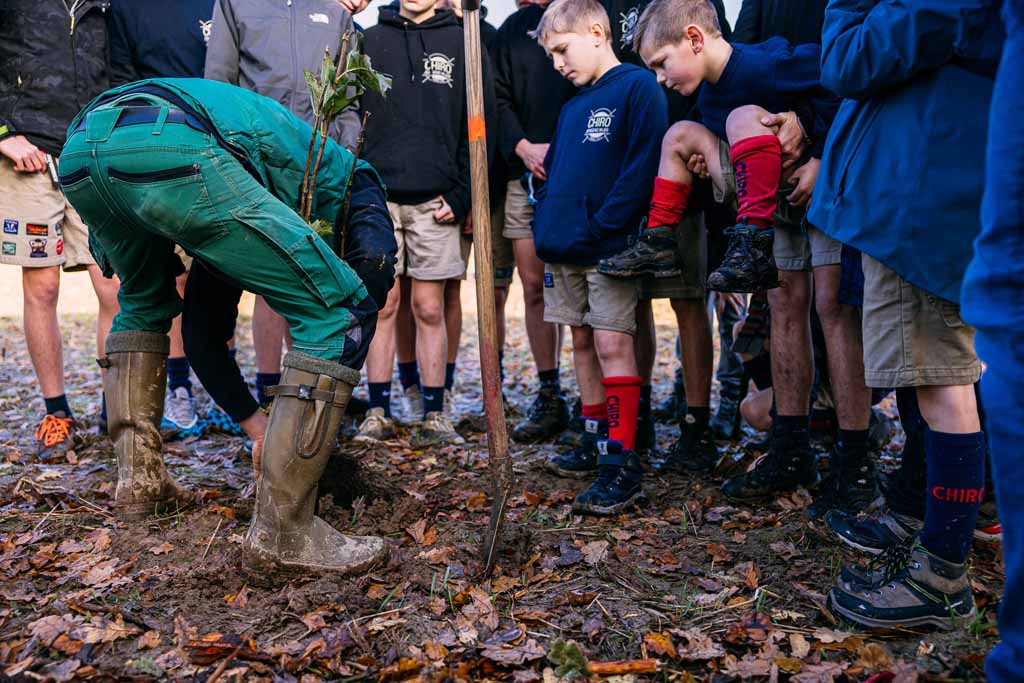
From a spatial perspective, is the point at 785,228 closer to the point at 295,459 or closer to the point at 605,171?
the point at 605,171

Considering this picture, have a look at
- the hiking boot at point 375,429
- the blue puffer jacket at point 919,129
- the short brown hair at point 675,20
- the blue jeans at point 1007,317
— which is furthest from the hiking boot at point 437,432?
the blue jeans at point 1007,317

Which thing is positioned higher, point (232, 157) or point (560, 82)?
point (560, 82)

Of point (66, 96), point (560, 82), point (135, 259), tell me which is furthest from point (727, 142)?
point (66, 96)

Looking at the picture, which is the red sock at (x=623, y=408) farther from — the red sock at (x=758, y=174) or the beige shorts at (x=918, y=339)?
the beige shorts at (x=918, y=339)

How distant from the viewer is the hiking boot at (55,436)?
4.44m

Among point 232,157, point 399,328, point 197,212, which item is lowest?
point 399,328

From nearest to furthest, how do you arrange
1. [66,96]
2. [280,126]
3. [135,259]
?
[280,126], [135,259], [66,96]

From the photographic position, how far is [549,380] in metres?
5.24

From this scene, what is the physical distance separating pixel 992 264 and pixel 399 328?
4725 mm

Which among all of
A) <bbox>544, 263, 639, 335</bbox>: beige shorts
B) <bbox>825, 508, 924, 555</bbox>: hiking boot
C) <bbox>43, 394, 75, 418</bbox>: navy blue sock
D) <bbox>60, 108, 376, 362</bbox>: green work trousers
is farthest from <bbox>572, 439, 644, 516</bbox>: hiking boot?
<bbox>43, 394, 75, 418</bbox>: navy blue sock

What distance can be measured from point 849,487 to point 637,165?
1.79 m

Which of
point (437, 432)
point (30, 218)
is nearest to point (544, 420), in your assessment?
point (437, 432)

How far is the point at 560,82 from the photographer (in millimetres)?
5082

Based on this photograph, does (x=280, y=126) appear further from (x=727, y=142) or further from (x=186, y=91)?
(x=727, y=142)
